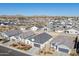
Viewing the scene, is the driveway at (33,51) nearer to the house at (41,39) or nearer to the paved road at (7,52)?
the house at (41,39)

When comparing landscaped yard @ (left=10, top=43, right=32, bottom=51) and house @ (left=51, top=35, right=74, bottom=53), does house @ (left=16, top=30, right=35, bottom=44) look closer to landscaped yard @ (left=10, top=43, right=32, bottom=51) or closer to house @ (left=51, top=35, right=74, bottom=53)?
landscaped yard @ (left=10, top=43, right=32, bottom=51)

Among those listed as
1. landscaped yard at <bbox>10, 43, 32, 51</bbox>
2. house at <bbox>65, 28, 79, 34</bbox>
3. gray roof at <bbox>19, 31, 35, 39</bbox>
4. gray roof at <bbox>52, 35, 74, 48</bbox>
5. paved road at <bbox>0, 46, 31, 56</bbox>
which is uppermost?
house at <bbox>65, 28, 79, 34</bbox>

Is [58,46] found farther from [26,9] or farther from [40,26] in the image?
[26,9]

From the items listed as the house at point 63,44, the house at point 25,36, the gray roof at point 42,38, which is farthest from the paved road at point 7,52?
the house at point 63,44

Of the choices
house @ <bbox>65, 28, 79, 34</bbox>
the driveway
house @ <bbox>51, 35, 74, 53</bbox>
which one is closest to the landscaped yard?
the driveway

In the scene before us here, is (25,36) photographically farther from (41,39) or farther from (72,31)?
(72,31)

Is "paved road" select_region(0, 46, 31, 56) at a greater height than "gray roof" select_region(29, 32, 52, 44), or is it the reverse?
"gray roof" select_region(29, 32, 52, 44)

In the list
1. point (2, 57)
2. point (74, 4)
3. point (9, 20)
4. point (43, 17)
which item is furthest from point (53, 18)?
point (2, 57)
